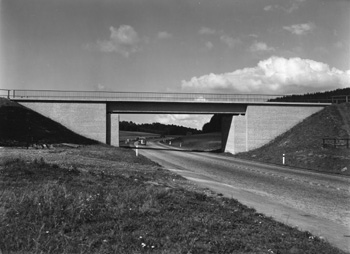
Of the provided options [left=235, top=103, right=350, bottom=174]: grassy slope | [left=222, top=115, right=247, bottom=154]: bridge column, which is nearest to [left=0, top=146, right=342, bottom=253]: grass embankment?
[left=235, top=103, right=350, bottom=174]: grassy slope

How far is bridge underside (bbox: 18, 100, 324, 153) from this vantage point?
44500 mm

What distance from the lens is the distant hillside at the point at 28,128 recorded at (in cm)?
3551

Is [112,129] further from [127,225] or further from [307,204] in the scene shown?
[127,225]

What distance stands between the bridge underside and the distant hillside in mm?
1500

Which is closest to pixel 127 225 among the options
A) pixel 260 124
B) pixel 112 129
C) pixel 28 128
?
pixel 28 128

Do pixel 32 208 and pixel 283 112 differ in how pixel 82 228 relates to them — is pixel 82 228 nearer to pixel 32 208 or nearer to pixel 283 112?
pixel 32 208

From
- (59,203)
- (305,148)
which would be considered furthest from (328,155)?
(59,203)

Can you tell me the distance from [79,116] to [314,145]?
27.5 meters

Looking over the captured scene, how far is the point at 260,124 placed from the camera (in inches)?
1784

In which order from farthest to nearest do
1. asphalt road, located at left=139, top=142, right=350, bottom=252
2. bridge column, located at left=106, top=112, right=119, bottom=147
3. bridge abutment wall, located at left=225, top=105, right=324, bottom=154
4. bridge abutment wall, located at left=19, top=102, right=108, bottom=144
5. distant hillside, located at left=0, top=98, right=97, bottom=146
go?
bridge column, located at left=106, top=112, right=119, bottom=147, bridge abutment wall, located at left=225, top=105, right=324, bottom=154, bridge abutment wall, located at left=19, top=102, right=108, bottom=144, distant hillside, located at left=0, top=98, right=97, bottom=146, asphalt road, located at left=139, top=142, right=350, bottom=252

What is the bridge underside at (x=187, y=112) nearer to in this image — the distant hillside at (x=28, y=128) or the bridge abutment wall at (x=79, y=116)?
the bridge abutment wall at (x=79, y=116)

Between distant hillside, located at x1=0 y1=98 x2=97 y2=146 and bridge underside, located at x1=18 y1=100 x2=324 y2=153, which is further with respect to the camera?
bridge underside, located at x1=18 y1=100 x2=324 y2=153

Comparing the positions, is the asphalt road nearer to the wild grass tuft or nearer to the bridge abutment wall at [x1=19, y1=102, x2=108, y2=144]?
the wild grass tuft

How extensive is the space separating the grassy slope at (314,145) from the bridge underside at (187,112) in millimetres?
1587
